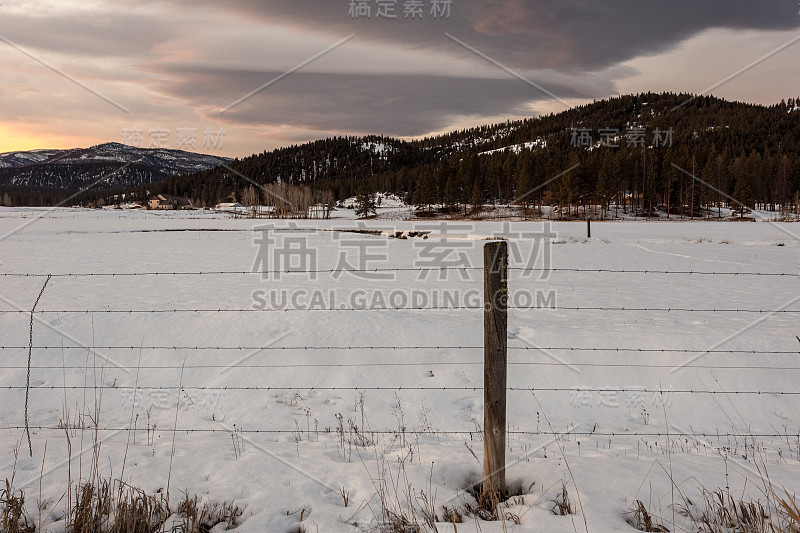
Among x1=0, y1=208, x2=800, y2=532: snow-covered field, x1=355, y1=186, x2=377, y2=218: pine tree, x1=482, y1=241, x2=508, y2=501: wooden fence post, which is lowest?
x1=0, y1=208, x2=800, y2=532: snow-covered field

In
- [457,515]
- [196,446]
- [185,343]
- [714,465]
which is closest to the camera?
[457,515]

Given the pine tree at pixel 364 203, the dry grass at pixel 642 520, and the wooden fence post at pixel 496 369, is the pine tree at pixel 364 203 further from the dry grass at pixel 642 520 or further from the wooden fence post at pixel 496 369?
the dry grass at pixel 642 520

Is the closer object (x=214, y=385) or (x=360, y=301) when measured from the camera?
(x=214, y=385)

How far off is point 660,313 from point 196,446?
33.7 ft

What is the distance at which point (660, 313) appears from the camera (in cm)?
1037

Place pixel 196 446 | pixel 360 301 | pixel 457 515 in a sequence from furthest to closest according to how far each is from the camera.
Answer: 1. pixel 360 301
2. pixel 196 446
3. pixel 457 515

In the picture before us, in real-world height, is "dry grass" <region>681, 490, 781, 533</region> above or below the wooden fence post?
below

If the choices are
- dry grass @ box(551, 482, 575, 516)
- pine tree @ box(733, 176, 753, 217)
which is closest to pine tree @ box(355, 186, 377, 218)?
pine tree @ box(733, 176, 753, 217)

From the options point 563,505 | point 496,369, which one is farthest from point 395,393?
point 563,505

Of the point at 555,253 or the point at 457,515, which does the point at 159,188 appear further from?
the point at 457,515

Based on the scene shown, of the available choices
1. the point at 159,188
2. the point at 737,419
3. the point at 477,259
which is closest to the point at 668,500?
the point at 737,419

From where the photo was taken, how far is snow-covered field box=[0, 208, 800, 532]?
3.53 meters

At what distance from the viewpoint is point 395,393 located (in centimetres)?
679

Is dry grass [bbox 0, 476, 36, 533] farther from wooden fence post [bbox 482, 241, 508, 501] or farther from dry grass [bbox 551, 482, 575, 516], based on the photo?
dry grass [bbox 551, 482, 575, 516]
